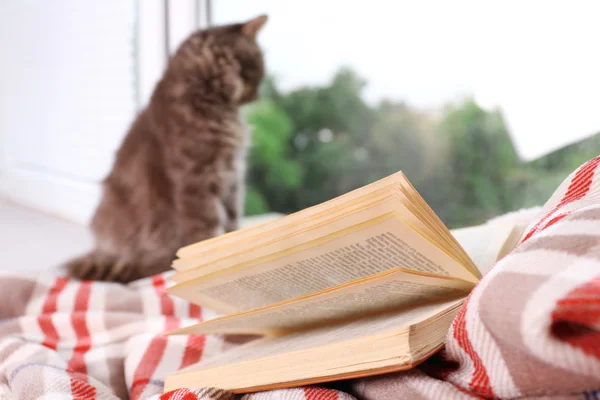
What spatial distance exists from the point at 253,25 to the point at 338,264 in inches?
31.9

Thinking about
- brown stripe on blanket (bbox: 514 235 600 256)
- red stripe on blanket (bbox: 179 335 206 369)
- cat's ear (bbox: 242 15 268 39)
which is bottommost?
red stripe on blanket (bbox: 179 335 206 369)

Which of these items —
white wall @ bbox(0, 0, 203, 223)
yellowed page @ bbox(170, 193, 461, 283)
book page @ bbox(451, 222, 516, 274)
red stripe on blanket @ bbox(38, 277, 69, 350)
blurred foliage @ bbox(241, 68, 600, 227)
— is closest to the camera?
yellowed page @ bbox(170, 193, 461, 283)

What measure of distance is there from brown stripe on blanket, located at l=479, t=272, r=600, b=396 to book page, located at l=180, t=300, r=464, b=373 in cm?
5

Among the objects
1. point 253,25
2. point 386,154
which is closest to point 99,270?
point 253,25

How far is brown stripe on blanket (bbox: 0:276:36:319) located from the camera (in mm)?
672

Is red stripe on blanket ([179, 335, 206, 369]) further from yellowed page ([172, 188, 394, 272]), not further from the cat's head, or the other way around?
the cat's head

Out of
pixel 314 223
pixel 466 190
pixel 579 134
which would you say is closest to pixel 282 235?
pixel 314 223

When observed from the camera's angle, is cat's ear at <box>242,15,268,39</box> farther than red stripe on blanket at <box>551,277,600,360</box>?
Yes

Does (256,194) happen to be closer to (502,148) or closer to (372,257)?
(502,148)

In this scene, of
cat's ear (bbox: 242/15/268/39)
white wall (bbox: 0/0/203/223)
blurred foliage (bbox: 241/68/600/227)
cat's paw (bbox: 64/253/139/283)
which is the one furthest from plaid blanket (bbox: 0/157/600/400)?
white wall (bbox: 0/0/203/223)

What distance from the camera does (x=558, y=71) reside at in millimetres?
883

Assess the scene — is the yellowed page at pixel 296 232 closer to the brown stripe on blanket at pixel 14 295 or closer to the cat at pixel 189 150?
the brown stripe on blanket at pixel 14 295

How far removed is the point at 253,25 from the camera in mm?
1076

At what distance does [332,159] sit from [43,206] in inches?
45.6
